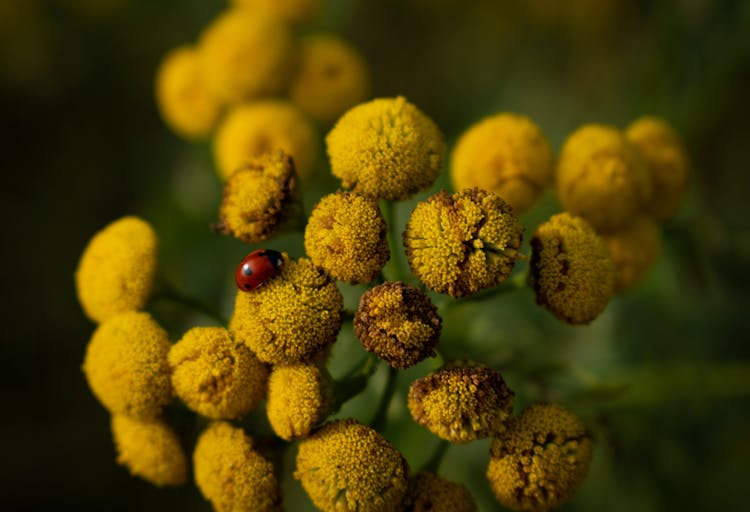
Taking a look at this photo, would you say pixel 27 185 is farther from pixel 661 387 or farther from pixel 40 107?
pixel 661 387

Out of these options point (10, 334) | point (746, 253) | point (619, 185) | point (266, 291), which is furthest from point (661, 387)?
point (10, 334)

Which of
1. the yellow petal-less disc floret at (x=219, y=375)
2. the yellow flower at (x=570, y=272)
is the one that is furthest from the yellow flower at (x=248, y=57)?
the yellow flower at (x=570, y=272)

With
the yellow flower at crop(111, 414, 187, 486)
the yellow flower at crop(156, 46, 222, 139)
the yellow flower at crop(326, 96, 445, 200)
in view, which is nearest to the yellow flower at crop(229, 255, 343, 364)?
the yellow flower at crop(326, 96, 445, 200)

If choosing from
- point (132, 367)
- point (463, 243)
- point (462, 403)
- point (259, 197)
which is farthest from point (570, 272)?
point (132, 367)

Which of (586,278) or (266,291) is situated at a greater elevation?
(266,291)

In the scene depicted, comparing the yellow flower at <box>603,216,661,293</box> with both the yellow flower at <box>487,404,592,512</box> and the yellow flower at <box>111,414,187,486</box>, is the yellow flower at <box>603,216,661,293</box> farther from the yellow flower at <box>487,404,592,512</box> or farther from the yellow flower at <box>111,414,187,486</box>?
the yellow flower at <box>111,414,187,486</box>
